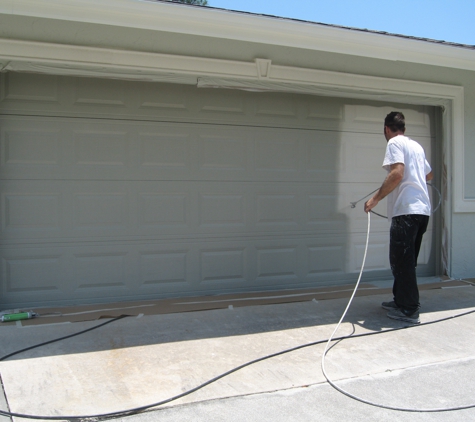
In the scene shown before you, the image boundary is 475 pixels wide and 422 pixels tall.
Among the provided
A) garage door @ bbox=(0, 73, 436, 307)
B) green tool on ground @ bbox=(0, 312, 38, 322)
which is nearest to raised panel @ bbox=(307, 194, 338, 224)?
garage door @ bbox=(0, 73, 436, 307)

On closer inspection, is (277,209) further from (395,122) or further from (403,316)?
(403,316)

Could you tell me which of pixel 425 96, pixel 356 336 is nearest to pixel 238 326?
pixel 356 336

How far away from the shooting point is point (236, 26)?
4.74m

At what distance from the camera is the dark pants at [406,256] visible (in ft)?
15.2

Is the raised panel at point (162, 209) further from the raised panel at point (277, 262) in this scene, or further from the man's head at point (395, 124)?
the man's head at point (395, 124)

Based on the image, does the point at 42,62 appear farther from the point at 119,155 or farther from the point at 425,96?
the point at 425,96

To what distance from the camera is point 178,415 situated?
2.90 meters

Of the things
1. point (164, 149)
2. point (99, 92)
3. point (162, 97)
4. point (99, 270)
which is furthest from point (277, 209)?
point (99, 92)

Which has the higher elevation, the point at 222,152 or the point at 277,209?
the point at 222,152

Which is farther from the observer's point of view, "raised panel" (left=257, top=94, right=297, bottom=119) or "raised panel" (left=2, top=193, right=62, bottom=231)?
"raised panel" (left=257, top=94, right=297, bottom=119)

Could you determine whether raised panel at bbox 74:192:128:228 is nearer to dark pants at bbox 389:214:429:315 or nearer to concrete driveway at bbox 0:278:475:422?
concrete driveway at bbox 0:278:475:422

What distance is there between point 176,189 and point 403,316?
A: 2572 millimetres

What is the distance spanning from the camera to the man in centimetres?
459

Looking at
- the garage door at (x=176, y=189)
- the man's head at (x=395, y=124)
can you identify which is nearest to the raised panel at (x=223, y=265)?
the garage door at (x=176, y=189)
